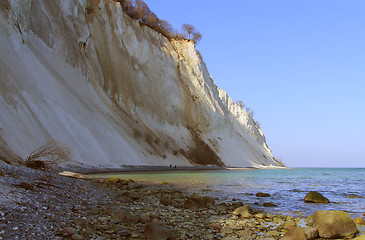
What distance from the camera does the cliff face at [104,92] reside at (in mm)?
18312

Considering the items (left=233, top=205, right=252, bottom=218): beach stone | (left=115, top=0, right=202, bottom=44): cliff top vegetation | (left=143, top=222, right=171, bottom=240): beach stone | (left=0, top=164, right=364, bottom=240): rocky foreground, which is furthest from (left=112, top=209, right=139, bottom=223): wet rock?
(left=115, top=0, right=202, bottom=44): cliff top vegetation

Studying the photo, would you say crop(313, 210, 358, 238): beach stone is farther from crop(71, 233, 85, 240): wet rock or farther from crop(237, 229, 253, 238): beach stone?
crop(71, 233, 85, 240): wet rock

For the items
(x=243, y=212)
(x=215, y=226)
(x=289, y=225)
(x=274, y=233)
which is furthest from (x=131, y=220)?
(x=289, y=225)

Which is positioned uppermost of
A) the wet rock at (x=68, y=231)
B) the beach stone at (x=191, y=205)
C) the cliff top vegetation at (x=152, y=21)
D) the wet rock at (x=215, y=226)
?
the cliff top vegetation at (x=152, y=21)

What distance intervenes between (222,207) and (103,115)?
19.0m

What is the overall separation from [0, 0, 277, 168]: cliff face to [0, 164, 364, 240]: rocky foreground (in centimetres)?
715

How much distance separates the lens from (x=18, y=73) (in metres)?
18.8

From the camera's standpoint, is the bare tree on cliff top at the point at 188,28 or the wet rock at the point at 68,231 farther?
the bare tree on cliff top at the point at 188,28

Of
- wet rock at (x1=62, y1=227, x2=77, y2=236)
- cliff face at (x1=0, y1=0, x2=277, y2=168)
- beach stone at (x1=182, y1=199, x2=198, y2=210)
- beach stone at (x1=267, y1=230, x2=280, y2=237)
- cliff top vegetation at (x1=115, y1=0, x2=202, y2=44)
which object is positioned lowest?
beach stone at (x1=267, y1=230, x2=280, y2=237)

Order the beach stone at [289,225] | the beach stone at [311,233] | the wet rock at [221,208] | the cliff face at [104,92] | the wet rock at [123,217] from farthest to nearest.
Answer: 1. the cliff face at [104,92]
2. the wet rock at [221,208]
3. the beach stone at [289,225]
4. the wet rock at [123,217]
5. the beach stone at [311,233]

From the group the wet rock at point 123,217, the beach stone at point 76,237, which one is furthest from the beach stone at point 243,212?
the beach stone at point 76,237

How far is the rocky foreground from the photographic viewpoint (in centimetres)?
427

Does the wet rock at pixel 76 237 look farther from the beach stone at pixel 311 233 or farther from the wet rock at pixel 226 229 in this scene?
the beach stone at pixel 311 233

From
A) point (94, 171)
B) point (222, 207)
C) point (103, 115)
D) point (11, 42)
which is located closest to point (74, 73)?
point (103, 115)
